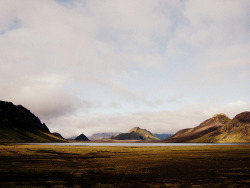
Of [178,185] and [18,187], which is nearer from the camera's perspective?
[18,187]

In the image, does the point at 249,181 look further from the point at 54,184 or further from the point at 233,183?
the point at 54,184

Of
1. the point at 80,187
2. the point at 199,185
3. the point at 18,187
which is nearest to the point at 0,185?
the point at 18,187

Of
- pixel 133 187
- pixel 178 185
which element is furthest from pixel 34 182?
pixel 178 185

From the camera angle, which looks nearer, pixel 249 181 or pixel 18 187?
pixel 18 187

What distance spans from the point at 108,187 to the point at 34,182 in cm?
1044

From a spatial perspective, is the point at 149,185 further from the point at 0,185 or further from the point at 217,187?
the point at 0,185

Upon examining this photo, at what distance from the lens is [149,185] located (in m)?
25.8

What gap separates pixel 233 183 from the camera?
26.6 meters

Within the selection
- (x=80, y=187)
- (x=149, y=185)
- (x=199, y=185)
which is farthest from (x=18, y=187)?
(x=199, y=185)

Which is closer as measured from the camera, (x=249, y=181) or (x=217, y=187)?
(x=217, y=187)

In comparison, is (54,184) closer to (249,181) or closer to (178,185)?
(178,185)

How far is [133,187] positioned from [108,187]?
3.09 m

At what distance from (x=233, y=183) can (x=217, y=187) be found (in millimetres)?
3595

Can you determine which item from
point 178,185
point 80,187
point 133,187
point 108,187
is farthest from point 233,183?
point 80,187
